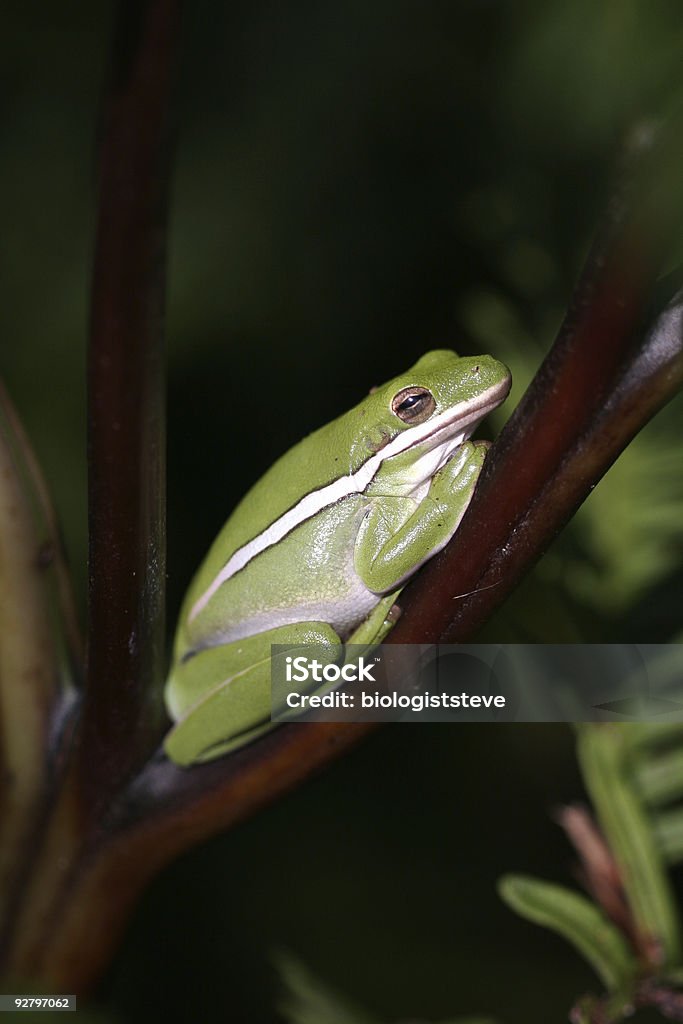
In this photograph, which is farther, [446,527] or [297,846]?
[297,846]

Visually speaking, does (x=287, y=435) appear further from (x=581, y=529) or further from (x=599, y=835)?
(x=599, y=835)

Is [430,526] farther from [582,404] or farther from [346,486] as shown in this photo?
[582,404]

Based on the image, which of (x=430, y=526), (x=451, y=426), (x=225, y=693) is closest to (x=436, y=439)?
(x=451, y=426)

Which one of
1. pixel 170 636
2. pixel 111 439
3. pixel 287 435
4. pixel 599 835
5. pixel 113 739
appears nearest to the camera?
pixel 111 439

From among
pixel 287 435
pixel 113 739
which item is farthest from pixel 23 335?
pixel 113 739

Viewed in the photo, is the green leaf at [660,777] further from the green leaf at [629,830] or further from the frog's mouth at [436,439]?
the frog's mouth at [436,439]

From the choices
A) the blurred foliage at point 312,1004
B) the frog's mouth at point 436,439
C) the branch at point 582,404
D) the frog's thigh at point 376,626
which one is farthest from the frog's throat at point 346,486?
the blurred foliage at point 312,1004
